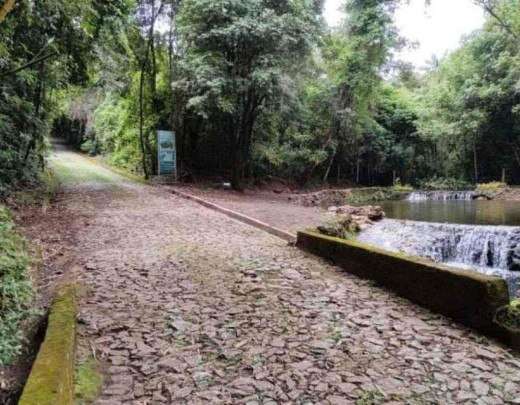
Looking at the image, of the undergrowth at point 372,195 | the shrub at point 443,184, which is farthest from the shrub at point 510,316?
the shrub at point 443,184

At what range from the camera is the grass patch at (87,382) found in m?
2.93

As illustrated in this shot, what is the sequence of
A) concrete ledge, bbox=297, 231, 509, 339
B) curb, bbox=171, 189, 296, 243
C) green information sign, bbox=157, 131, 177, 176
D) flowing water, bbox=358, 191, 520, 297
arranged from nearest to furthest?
concrete ledge, bbox=297, 231, 509, 339 → curb, bbox=171, 189, 296, 243 → flowing water, bbox=358, 191, 520, 297 → green information sign, bbox=157, 131, 177, 176

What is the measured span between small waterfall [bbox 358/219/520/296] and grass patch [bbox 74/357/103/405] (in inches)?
294

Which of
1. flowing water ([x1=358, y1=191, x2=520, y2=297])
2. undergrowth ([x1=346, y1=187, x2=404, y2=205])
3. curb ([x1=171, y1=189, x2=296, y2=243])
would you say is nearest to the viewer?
curb ([x1=171, y1=189, x2=296, y2=243])

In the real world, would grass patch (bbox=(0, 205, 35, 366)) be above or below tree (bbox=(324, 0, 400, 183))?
below

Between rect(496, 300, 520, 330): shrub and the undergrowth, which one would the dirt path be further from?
the undergrowth

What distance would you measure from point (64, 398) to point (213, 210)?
962 cm

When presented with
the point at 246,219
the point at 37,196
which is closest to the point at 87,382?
the point at 246,219

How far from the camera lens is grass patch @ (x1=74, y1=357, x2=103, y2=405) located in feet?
9.62

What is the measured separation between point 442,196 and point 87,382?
2228 cm

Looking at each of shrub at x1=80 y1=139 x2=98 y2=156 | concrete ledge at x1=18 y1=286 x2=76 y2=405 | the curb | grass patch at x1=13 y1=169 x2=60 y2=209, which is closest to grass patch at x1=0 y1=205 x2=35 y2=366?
concrete ledge at x1=18 y1=286 x2=76 y2=405

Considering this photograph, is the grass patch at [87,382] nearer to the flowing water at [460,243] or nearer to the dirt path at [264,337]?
the dirt path at [264,337]

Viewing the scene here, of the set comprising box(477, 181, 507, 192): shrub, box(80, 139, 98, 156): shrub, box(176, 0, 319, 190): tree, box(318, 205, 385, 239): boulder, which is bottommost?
box(318, 205, 385, 239): boulder

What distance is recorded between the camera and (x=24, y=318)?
4.04 metres
